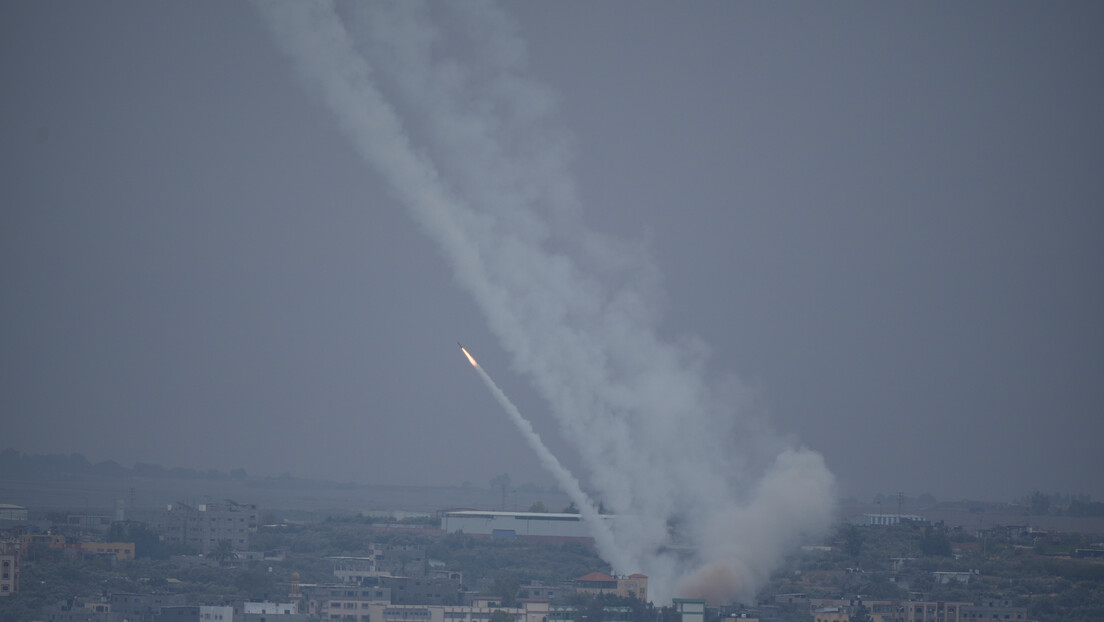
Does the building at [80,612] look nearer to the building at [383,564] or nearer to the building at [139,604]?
the building at [139,604]

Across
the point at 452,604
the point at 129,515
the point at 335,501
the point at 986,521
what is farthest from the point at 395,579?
the point at 335,501

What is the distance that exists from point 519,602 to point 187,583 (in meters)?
11.3

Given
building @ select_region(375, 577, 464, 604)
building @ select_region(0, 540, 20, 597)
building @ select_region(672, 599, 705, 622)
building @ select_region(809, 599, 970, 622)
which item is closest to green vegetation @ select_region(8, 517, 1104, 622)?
building @ select_region(0, 540, 20, 597)

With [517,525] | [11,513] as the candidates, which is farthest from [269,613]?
[11,513]

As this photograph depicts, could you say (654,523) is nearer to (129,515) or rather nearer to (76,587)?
(76,587)

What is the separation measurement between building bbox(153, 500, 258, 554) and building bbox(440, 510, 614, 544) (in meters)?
12.0

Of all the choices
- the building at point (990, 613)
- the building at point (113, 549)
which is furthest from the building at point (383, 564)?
the building at point (990, 613)

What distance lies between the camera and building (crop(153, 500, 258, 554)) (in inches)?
2618

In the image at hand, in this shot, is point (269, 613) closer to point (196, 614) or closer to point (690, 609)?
point (196, 614)

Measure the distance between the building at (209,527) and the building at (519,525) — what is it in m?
12.0

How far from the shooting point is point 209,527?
2667 inches

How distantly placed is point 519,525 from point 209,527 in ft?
52.3

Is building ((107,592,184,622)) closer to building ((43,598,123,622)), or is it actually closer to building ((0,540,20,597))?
building ((43,598,123,622))

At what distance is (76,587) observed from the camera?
47625 mm
